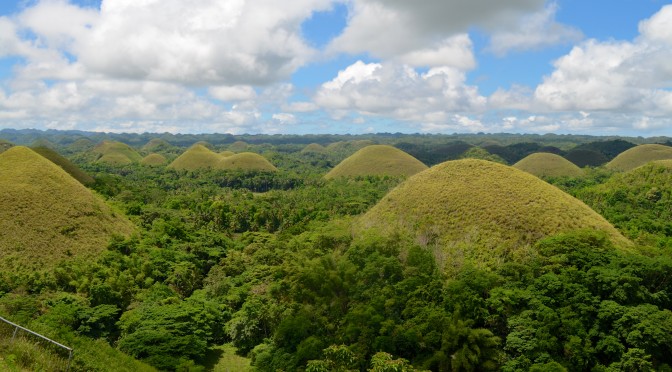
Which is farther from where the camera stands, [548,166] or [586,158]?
[586,158]

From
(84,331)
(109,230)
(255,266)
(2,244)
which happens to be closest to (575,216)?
(255,266)

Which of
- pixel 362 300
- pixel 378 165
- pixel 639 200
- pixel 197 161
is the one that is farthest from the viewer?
pixel 197 161

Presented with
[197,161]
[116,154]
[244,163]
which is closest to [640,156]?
[244,163]

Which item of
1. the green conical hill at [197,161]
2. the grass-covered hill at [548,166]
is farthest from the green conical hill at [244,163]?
the grass-covered hill at [548,166]

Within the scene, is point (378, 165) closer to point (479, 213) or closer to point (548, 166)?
point (548, 166)

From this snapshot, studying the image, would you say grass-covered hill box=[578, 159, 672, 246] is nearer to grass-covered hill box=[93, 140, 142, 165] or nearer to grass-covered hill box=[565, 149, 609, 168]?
grass-covered hill box=[565, 149, 609, 168]

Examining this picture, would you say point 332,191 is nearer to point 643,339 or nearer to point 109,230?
point 109,230
